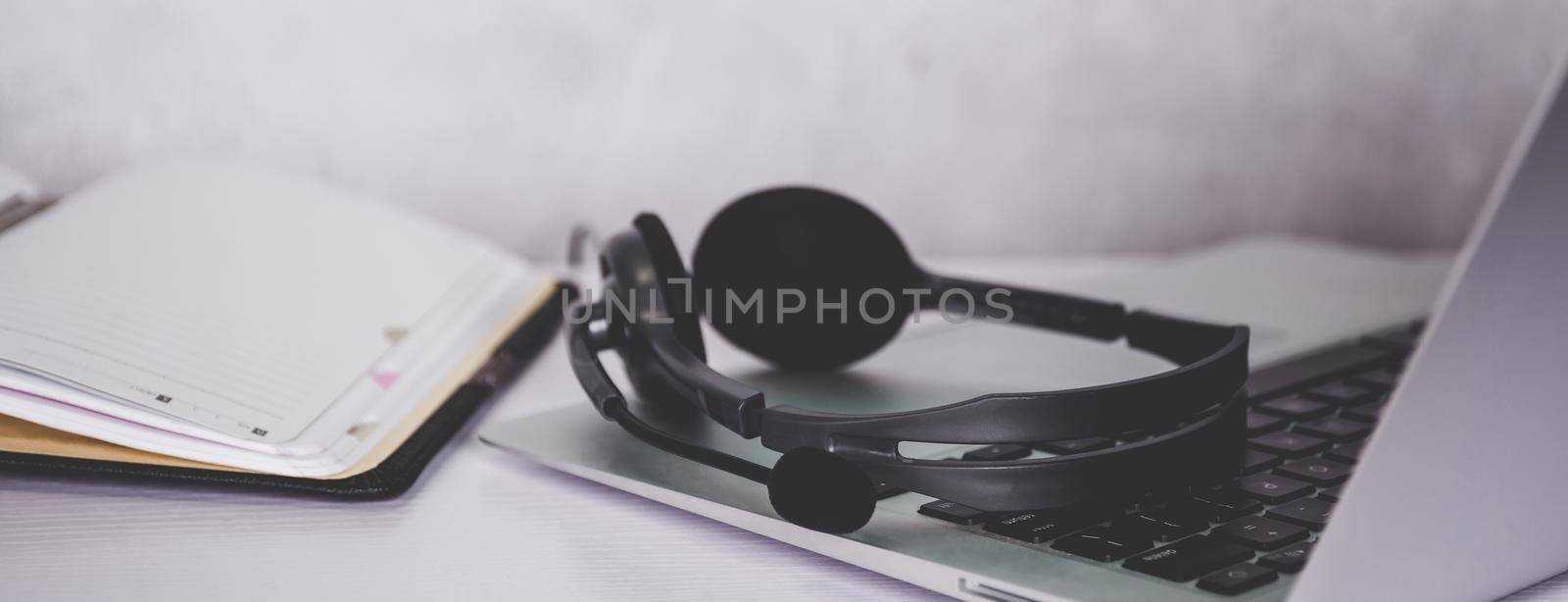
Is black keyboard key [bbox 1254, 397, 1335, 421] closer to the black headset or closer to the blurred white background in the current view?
the black headset

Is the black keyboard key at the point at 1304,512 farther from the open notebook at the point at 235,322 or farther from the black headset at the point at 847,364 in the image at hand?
the open notebook at the point at 235,322

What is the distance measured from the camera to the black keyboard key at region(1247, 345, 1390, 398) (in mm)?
543

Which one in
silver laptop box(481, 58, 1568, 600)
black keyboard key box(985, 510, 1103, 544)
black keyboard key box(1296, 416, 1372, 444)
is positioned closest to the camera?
silver laptop box(481, 58, 1568, 600)

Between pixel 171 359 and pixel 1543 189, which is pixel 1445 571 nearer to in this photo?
pixel 1543 189

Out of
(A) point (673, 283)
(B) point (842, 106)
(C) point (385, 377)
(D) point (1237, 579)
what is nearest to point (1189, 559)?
(D) point (1237, 579)

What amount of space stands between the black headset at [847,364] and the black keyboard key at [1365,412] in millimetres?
59

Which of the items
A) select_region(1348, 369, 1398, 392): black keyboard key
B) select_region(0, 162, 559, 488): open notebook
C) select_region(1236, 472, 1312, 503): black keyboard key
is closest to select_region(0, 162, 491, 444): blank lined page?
select_region(0, 162, 559, 488): open notebook

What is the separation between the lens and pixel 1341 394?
0.53m

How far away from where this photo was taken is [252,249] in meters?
0.61

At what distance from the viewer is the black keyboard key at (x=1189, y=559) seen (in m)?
0.33

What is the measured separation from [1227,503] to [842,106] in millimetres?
633

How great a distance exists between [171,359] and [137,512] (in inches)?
2.5

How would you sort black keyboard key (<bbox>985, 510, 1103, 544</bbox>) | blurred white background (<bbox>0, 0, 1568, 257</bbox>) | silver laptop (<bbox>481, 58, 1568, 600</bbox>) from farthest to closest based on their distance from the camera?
blurred white background (<bbox>0, 0, 1568, 257</bbox>) → black keyboard key (<bbox>985, 510, 1103, 544</bbox>) → silver laptop (<bbox>481, 58, 1568, 600</bbox>)

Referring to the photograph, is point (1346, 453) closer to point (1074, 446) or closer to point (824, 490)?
point (1074, 446)
